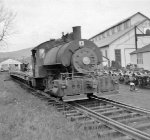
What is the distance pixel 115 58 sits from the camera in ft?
132

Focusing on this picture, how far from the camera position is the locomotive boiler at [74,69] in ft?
35.0

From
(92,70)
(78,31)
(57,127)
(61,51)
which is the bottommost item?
(57,127)

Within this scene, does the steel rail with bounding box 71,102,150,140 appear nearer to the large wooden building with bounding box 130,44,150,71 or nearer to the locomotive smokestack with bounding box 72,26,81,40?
the locomotive smokestack with bounding box 72,26,81,40

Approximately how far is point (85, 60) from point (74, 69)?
64 cm

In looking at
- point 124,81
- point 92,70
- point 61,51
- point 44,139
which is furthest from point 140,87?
point 44,139

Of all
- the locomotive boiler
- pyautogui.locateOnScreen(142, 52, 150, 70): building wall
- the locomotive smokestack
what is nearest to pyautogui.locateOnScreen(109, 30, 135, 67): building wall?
pyautogui.locateOnScreen(142, 52, 150, 70): building wall

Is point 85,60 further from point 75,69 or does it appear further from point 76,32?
point 76,32

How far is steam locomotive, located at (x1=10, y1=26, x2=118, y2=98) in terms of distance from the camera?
10672 millimetres

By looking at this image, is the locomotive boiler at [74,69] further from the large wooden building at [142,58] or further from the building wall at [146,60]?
the large wooden building at [142,58]

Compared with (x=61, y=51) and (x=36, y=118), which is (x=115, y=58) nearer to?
(x=61, y=51)

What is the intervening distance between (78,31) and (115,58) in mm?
28689

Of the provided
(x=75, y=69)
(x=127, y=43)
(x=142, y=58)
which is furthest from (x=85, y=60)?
(x=127, y=43)

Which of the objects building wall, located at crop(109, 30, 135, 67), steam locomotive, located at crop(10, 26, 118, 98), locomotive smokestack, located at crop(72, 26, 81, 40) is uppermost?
building wall, located at crop(109, 30, 135, 67)

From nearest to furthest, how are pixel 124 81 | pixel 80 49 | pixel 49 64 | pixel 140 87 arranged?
pixel 80 49 < pixel 49 64 < pixel 140 87 < pixel 124 81
